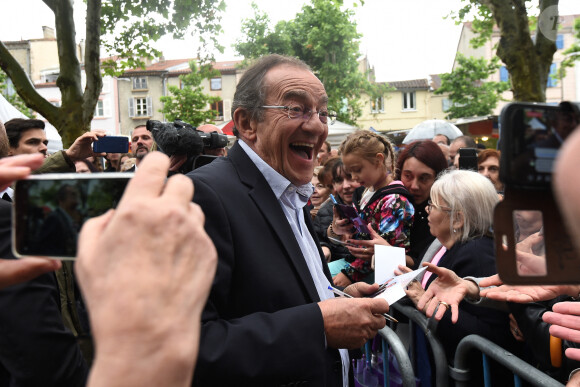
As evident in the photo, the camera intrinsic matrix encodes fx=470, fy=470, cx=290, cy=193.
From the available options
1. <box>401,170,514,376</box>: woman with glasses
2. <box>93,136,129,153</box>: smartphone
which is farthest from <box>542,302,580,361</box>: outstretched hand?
<box>93,136,129,153</box>: smartphone

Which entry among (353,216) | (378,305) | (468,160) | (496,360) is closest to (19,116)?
(353,216)

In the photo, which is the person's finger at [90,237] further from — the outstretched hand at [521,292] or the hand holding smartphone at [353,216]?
the hand holding smartphone at [353,216]

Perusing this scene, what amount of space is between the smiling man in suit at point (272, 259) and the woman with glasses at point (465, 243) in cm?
68

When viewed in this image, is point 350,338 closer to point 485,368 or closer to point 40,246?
point 485,368

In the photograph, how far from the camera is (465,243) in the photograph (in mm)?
2773

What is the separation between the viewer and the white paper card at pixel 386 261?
258 cm

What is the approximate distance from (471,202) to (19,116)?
6.72 m

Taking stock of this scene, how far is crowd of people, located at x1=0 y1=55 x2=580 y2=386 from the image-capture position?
656 millimetres

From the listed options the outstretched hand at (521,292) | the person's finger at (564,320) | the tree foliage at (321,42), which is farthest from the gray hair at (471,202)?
the tree foliage at (321,42)

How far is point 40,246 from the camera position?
853mm

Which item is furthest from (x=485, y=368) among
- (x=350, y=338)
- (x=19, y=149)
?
(x=19, y=149)

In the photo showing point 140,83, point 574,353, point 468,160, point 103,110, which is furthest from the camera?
point 140,83

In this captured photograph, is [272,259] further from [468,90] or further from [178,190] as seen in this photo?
[468,90]

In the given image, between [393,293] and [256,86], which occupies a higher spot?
[256,86]
